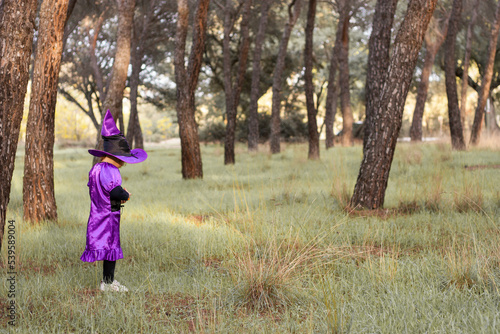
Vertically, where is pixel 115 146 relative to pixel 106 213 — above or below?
above

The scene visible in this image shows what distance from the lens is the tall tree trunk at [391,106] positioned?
6047mm

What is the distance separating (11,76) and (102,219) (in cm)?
145

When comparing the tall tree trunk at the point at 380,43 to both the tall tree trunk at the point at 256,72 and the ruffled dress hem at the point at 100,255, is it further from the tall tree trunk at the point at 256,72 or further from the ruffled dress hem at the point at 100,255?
the tall tree trunk at the point at 256,72

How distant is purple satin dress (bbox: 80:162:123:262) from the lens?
11.5 feet

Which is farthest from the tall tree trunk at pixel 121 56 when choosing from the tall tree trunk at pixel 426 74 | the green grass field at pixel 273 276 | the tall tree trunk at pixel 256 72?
the tall tree trunk at pixel 426 74

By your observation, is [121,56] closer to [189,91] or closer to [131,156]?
[189,91]

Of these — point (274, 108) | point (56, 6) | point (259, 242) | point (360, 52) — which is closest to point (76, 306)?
point (259, 242)

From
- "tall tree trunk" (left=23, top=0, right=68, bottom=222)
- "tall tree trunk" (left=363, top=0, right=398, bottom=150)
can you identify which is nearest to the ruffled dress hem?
"tall tree trunk" (left=23, top=0, right=68, bottom=222)

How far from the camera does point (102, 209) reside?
139 inches

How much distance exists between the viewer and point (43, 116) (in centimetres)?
582

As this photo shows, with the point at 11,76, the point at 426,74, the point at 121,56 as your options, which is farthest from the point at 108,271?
the point at 426,74

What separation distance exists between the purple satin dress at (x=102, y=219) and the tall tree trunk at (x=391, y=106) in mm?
3806

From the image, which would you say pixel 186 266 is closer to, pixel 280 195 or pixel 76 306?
pixel 76 306

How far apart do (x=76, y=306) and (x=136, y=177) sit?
8.97 m
